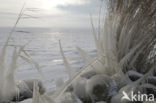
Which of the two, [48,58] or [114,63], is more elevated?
[114,63]

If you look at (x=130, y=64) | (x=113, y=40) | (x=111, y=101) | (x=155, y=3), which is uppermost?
(x=155, y=3)

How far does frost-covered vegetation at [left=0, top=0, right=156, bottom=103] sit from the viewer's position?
35.6 inches

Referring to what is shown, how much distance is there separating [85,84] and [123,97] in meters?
0.20

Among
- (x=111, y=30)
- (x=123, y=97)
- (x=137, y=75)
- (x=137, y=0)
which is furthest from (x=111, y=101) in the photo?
(x=137, y=0)

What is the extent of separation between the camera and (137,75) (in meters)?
1.12

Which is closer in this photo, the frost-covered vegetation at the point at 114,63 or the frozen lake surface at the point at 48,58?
the frost-covered vegetation at the point at 114,63

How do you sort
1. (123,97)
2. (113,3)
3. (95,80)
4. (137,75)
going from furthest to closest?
(113,3)
(137,75)
(95,80)
(123,97)

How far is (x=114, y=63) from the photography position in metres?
0.99

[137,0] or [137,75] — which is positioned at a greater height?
[137,0]

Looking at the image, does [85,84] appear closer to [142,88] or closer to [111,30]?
[142,88]

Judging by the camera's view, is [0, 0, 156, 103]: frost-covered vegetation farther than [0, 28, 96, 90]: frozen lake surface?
No

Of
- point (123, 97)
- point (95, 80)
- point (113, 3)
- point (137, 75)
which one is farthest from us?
point (113, 3)

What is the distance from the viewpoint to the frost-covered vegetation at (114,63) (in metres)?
0.90

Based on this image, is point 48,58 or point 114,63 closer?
point 114,63
